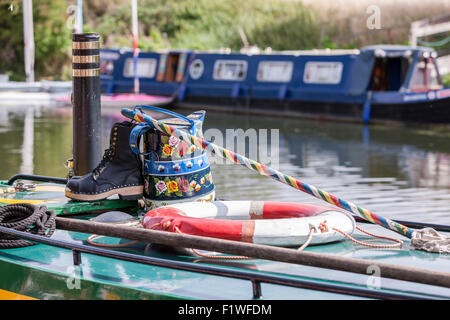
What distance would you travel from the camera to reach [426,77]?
16.8 m

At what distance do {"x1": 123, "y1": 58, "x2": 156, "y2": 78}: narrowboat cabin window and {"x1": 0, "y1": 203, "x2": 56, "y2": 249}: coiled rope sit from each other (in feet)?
55.0

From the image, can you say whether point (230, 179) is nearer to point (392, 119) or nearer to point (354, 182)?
point (354, 182)

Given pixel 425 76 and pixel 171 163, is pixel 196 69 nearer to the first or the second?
pixel 425 76

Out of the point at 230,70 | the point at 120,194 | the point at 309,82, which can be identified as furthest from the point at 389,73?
the point at 120,194

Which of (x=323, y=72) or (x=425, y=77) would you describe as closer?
(x=425, y=77)

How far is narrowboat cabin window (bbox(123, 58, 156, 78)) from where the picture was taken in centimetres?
2064

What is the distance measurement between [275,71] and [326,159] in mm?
7468

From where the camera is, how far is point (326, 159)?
11.1 metres

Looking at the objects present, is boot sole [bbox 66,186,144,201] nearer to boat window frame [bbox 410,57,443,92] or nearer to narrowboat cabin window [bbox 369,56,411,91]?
boat window frame [bbox 410,57,443,92]

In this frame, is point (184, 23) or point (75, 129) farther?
point (184, 23)

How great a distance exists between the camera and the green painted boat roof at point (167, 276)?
3.37 metres

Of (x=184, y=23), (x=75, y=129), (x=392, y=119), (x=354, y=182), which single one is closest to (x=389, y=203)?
(x=354, y=182)

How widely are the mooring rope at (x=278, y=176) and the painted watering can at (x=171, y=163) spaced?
11 cm

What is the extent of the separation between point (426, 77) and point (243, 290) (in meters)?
14.2
